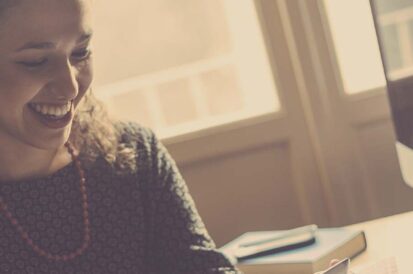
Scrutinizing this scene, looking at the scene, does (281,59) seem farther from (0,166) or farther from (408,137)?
(0,166)

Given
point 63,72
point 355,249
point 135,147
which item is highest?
point 63,72

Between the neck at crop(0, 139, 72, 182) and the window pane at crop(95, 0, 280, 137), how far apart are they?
2.19ft

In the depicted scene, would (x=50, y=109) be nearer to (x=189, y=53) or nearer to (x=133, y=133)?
(x=133, y=133)

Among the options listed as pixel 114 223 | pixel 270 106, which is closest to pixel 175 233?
pixel 114 223

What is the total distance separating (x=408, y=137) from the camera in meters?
1.25

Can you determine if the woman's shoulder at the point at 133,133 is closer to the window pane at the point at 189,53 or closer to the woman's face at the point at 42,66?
the woman's face at the point at 42,66

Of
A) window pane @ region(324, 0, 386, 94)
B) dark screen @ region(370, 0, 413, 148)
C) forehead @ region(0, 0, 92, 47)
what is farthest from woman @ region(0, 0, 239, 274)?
window pane @ region(324, 0, 386, 94)

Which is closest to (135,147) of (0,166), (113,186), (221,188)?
(113,186)

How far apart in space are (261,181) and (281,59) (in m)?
0.31

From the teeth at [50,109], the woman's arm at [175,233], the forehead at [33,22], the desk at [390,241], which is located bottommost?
the desk at [390,241]

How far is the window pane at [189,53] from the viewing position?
1992mm

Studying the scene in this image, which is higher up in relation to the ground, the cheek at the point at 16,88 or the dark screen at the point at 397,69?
the cheek at the point at 16,88

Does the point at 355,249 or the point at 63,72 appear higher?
the point at 63,72

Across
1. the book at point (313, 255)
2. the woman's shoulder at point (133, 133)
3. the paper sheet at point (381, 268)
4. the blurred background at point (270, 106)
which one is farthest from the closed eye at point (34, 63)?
the blurred background at point (270, 106)
